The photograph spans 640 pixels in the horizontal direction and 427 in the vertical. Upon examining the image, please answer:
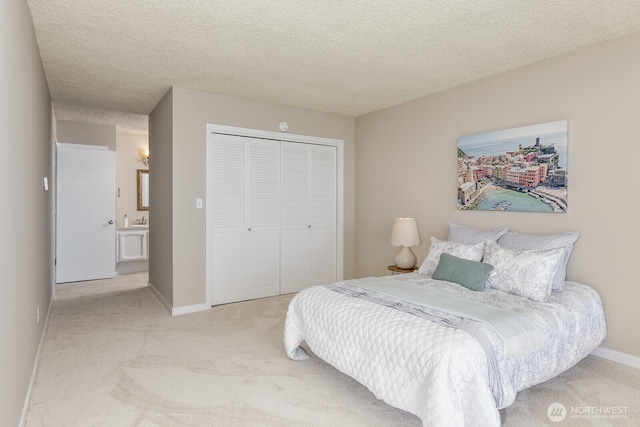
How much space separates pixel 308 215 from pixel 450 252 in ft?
7.09

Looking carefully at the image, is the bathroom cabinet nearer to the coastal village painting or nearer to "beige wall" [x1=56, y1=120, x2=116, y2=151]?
"beige wall" [x1=56, y1=120, x2=116, y2=151]

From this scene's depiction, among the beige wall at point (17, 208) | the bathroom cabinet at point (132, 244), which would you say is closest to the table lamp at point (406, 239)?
the beige wall at point (17, 208)

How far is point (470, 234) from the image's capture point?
138 inches

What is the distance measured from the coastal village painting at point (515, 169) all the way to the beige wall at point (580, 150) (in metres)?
0.07

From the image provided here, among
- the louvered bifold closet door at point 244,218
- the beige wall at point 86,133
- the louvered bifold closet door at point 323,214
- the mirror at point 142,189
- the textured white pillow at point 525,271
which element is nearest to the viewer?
the textured white pillow at point 525,271

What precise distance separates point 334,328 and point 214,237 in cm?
233

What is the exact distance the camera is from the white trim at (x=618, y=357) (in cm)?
272

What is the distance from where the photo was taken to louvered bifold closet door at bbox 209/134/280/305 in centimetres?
432

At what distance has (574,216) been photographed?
9.89ft

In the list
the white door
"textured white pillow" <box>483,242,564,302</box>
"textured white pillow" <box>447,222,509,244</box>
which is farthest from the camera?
the white door

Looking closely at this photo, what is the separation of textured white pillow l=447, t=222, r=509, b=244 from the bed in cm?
42

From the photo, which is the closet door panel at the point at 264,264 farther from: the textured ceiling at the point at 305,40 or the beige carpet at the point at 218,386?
the textured ceiling at the point at 305,40

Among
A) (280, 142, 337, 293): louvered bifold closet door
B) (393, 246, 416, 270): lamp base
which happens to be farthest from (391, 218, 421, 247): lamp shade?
(280, 142, 337, 293): louvered bifold closet door

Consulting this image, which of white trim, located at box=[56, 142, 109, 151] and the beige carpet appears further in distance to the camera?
white trim, located at box=[56, 142, 109, 151]
